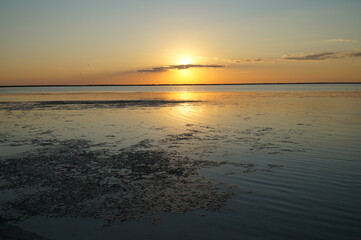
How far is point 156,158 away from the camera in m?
15.4

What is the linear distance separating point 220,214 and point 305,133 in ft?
52.2

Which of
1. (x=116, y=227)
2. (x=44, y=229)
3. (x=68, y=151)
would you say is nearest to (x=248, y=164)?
(x=116, y=227)

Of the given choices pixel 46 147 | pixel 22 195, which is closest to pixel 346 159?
pixel 22 195

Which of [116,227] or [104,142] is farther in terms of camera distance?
[104,142]

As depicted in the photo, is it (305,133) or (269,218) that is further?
(305,133)

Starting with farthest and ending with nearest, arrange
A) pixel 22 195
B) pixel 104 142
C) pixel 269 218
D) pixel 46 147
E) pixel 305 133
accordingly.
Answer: pixel 305 133
pixel 104 142
pixel 46 147
pixel 22 195
pixel 269 218

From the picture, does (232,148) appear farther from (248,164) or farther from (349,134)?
(349,134)

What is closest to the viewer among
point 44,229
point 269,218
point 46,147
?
point 44,229

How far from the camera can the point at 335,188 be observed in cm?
1070

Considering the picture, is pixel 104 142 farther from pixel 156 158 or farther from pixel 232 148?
pixel 232 148

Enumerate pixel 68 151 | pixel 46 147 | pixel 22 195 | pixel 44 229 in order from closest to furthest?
pixel 44 229 → pixel 22 195 → pixel 68 151 → pixel 46 147

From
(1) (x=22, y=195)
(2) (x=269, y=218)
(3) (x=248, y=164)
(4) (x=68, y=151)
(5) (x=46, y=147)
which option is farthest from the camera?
(5) (x=46, y=147)

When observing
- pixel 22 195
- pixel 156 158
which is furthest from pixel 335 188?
pixel 22 195

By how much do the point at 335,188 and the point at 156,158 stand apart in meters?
8.77
